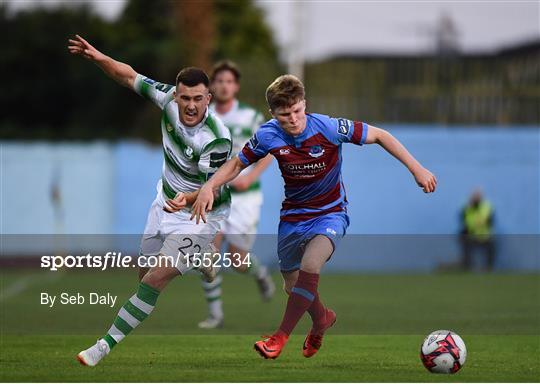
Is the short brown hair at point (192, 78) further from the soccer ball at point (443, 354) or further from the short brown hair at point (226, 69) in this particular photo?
the short brown hair at point (226, 69)

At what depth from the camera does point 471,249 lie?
86.0 ft

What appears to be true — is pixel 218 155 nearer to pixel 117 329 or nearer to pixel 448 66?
pixel 117 329

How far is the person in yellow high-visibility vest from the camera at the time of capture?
83.7 feet

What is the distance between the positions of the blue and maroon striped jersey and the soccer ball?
1390 millimetres

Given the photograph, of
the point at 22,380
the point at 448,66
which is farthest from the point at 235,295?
the point at 448,66

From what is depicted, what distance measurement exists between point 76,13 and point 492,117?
3001 centimetres

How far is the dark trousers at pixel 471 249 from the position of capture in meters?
25.9

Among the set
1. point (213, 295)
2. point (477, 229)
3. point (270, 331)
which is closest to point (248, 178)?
point (213, 295)

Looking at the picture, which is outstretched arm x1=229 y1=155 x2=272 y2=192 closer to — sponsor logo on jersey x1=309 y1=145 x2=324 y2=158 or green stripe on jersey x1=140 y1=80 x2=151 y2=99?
green stripe on jersey x1=140 y1=80 x2=151 y2=99

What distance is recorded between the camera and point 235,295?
59.8 ft

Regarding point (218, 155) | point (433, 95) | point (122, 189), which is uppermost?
point (218, 155)

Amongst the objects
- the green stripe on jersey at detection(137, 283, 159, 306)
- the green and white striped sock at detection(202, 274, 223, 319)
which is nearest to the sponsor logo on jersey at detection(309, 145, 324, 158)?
the green stripe on jersey at detection(137, 283, 159, 306)

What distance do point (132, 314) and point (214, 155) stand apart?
143 cm

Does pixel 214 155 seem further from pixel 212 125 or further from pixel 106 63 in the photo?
pixel 106 63
